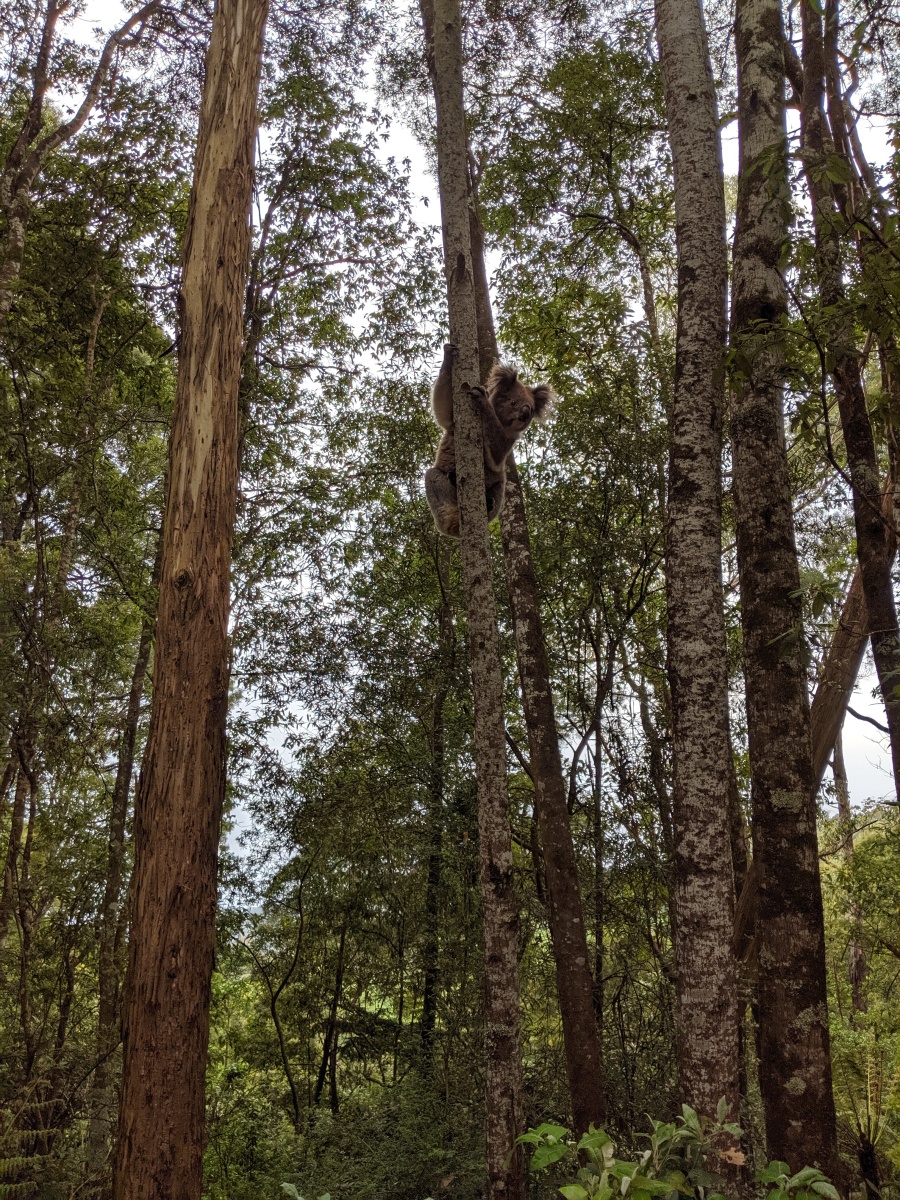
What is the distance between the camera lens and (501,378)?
6789mm

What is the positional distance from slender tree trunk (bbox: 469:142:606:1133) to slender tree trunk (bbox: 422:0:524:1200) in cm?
154

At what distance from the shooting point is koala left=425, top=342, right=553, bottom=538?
6242mm

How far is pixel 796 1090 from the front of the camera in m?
2.87

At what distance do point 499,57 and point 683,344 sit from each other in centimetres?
625

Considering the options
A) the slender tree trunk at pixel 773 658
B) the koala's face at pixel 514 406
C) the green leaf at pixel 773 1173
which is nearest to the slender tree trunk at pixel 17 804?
the koala's face at pixel 514 406

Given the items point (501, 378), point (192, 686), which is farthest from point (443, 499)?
point (192, 686)

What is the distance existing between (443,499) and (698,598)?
434 cm

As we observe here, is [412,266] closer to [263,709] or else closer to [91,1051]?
[263,709]

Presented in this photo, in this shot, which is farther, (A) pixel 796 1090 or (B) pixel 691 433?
(B) pixel 691 433

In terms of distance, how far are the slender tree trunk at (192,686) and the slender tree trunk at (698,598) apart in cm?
171

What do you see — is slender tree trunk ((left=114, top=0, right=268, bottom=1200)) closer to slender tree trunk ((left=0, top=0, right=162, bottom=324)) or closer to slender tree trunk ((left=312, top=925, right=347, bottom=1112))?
slender tree trunk ((left=0, top=0, right=162, bottom=324))

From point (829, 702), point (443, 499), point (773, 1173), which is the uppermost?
point (443, 499)

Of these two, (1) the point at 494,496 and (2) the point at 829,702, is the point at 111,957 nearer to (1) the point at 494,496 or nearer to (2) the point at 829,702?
(1) the point at 494,496

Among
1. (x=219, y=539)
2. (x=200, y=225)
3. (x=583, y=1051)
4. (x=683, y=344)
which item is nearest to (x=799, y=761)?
(x=683, y=344)
